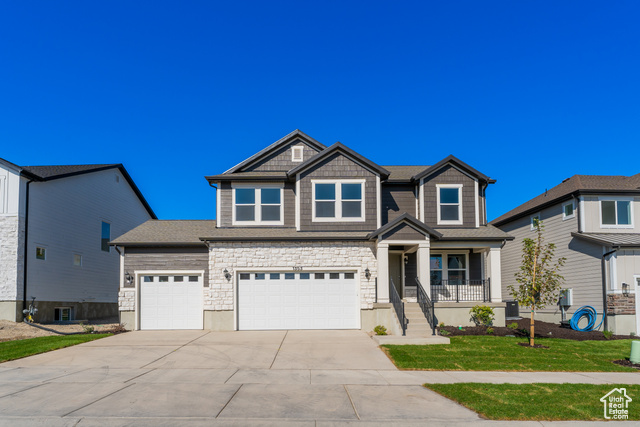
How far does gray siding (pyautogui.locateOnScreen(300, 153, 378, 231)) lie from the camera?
66.6ft

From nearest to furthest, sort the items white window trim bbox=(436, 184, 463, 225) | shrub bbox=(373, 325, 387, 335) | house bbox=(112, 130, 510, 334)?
shrub bbox=(373, 325, 387, 335), house bbox=(112, 130, 510, 334), white window trim bbox=(436, 184, 463, 225)

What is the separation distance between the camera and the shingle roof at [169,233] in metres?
19.9

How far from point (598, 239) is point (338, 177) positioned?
10386 mm

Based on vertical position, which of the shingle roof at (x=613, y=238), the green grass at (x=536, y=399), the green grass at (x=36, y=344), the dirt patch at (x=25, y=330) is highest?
the shingle roof at (x=613, y=238)

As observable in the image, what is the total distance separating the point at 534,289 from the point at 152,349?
11531 mm

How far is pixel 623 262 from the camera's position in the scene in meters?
19.9

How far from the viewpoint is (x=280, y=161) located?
22125 mm

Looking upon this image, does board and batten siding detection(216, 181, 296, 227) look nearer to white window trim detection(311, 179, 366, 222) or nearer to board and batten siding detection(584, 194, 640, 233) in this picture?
white window trim detection(311, 179, 366, 222)

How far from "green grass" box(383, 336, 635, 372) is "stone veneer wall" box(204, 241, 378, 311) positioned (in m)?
4.56

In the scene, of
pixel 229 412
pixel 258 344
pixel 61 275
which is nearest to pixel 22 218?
pixel 61 275

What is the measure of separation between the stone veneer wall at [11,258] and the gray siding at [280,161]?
32.8 ft

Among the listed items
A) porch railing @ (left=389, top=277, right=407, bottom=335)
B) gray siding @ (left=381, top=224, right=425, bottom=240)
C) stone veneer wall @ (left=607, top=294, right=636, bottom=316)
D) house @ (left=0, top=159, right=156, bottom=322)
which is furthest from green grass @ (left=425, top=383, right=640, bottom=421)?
house @ (left=0, top=159, right=156, bottom=322)

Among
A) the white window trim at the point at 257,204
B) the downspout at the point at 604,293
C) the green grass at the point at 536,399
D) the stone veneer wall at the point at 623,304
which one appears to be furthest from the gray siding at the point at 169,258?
the stone veneer wall at the point at 623,304

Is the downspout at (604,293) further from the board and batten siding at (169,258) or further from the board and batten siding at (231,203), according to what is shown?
the board and batten siding at (169,258)
